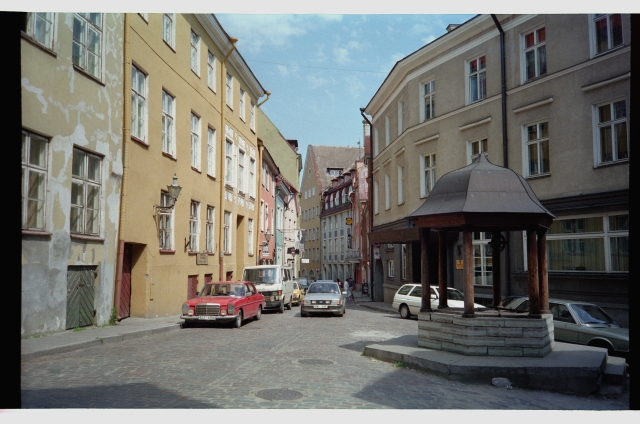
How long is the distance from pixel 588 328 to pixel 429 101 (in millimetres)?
13881

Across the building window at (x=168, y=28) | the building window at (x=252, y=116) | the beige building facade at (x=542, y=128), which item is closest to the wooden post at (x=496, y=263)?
the beige building facade at (x=542, y=128)

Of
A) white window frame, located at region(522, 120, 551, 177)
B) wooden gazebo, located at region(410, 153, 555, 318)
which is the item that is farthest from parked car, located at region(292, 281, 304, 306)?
wooden gazebo, located at region(410, 153, 555, 318)

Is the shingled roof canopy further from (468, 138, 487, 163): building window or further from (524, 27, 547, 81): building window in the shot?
(468, 138, 487, 163): building window

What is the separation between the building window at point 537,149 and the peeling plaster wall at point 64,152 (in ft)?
42.5

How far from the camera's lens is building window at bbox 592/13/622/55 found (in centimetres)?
1577

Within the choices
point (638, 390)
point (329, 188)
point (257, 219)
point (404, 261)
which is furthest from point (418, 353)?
point (329, 188)

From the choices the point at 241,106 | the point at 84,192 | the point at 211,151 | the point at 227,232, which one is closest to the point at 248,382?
the point at 84,192

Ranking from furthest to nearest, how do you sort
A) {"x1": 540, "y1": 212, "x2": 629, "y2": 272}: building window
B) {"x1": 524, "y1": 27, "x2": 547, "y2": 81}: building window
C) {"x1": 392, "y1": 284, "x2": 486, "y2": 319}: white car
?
{"x1": 392, "y1": 284, "x2": 486, "y2": 319}: white car, {"x1": 524, "y1": 27, "x2": 547, "y2": 81}: building window, {"x1": 540, "y1": 212, "x2": 629, "y2": 272}: building window

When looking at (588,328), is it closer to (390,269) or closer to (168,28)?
(168,28)

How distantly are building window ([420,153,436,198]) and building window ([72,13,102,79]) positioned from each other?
14220 mm

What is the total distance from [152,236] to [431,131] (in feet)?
40.6

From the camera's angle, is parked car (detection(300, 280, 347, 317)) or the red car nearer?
the red car

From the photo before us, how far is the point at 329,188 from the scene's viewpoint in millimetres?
63281

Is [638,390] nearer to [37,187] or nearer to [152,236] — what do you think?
[37,187]
